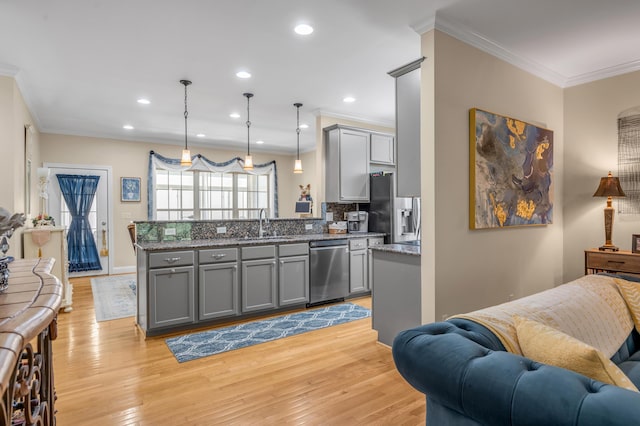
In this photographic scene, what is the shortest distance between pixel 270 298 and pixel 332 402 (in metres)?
2.03

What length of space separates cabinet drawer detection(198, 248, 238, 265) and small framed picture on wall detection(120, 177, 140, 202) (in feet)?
13.8

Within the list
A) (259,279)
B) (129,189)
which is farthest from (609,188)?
(129,189)

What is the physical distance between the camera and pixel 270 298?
4.29 m

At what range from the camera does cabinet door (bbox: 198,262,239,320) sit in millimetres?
3850

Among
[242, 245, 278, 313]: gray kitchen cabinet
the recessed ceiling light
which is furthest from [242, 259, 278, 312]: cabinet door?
the recessed ceiling light

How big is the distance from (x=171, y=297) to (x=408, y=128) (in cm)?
280

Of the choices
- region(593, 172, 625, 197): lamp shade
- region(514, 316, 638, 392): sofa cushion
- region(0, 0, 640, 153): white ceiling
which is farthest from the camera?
region(593, 172, 625, 197): lamp shade

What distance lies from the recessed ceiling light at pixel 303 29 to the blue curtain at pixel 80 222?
18.4ft

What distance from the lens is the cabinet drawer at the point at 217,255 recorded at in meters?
3.85

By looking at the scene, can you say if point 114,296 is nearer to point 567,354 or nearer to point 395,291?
point 395,291

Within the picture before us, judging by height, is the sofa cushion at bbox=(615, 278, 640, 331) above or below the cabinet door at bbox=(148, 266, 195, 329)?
above

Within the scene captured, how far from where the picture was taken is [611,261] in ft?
11.6

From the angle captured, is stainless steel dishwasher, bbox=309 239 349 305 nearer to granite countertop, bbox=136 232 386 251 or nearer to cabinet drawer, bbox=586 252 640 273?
granite countertop, bbox=136 232 386 251

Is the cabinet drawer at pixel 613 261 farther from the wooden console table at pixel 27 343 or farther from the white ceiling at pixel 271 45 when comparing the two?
the wooden console table at pixel 27 343
